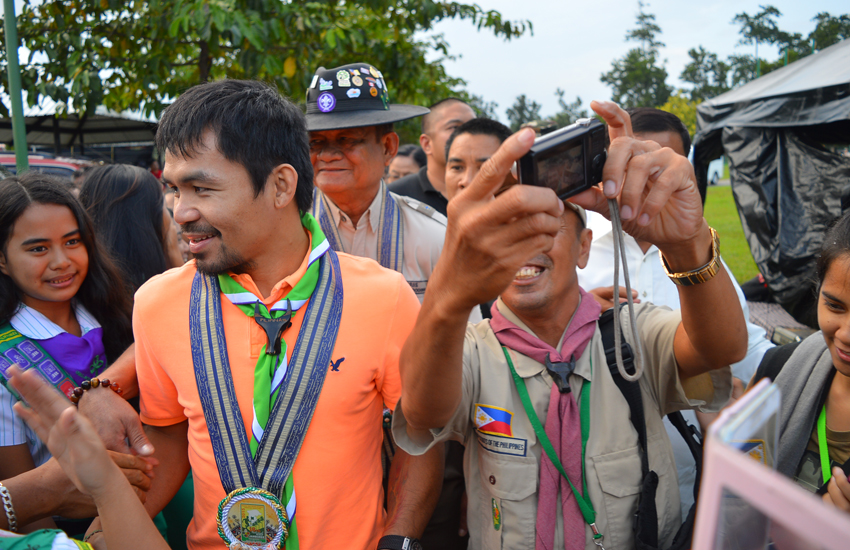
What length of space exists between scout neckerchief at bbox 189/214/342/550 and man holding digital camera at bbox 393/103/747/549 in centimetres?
34

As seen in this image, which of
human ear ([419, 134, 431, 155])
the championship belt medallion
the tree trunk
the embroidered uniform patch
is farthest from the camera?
human ear ([419, 134, 431, 155])

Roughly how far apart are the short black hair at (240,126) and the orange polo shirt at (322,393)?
410 millimetres

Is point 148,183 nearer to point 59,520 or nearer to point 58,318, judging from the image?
point 58,318

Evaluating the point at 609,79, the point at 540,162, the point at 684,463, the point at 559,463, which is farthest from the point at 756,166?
the point at 609,79

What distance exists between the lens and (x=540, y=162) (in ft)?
3.77

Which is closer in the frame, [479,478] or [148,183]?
[479,478]

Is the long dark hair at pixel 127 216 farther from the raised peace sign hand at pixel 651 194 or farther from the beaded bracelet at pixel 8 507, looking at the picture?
the raised peace sign hand at pixel 651 194

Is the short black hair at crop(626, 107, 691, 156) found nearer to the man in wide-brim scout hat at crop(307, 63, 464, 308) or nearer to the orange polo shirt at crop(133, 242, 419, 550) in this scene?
the man in wide-brim scout hat at crop(307, 63, 464, 308)

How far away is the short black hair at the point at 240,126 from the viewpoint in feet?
6.14

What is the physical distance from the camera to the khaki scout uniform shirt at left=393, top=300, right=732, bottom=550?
1.91 m

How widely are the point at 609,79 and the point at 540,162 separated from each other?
88836 mm

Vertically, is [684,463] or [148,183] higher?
[148,183]

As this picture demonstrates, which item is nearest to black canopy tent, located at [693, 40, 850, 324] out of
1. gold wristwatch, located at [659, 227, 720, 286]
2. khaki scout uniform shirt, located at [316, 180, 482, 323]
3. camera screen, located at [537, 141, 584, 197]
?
khaki scout uniform shirt, located at [316, 180, 482, 323]

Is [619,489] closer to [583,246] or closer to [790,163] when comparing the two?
[583,246]
